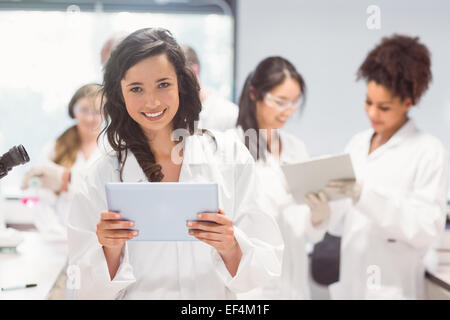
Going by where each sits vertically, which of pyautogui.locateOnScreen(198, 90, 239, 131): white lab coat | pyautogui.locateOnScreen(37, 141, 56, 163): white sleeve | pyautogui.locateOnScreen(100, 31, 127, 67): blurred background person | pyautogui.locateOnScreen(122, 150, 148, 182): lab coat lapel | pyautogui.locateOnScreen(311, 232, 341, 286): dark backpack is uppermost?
pyautogui.locateOnScreen(100, 31, 127, 67): blurred background person

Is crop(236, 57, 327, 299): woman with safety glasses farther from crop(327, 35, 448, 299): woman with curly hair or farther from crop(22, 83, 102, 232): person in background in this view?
crop(22, 83, 102, 232): person in background

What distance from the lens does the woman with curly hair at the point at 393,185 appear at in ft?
5.38

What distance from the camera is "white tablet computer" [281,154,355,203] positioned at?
1.50 meters

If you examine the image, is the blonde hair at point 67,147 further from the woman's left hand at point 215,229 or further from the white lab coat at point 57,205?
the woman's left hand at point 215,229

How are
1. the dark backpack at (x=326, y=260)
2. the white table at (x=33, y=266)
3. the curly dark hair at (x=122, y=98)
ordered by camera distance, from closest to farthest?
the curly dark hair at (x=122, y=98) < the white table at (x=33, y=266) < the dark backpack at (x=326, y=260)

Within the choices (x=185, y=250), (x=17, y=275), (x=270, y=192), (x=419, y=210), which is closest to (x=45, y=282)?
(x=17, y=275)

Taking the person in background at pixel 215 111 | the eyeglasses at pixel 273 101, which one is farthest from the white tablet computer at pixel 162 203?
the eyeglasses at pixel 273 101

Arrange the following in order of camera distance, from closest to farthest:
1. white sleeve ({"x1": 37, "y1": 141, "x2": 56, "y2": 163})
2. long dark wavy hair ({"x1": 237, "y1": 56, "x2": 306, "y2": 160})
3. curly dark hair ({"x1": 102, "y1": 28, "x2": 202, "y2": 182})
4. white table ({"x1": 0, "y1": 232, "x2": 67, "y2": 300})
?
curly dark hair ({"x1": 102, "y1": 28, "x2": 202, "y2": 182})
white table ({"x1": 0, "y1": 232, "x2": 67, "y2": 300})
long dark wavy hair ({"x1": 237, "y1": 56, "x2": 306, "y2": 160})
white sleeve ({"x1": 37, "y1": 141, "x2": 56, "y2": 163})

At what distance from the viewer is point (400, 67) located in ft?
5.36

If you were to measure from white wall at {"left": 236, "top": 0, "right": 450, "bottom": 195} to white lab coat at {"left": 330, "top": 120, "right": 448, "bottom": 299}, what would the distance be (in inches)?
4.6

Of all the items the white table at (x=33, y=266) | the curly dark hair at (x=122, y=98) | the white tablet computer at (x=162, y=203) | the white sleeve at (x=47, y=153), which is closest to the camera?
the white tablet computer at (x=162, y=203)

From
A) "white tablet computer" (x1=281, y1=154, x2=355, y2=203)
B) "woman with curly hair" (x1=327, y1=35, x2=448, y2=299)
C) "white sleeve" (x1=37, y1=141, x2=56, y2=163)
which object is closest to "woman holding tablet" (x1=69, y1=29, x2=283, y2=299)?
"white tablet computer" (x1=281, y1=154, x2=355, y2=203)

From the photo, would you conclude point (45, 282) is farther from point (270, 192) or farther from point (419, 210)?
point (419, 210)

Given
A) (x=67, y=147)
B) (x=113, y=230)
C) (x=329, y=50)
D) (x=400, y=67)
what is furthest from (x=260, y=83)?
(x=67, y=147)
